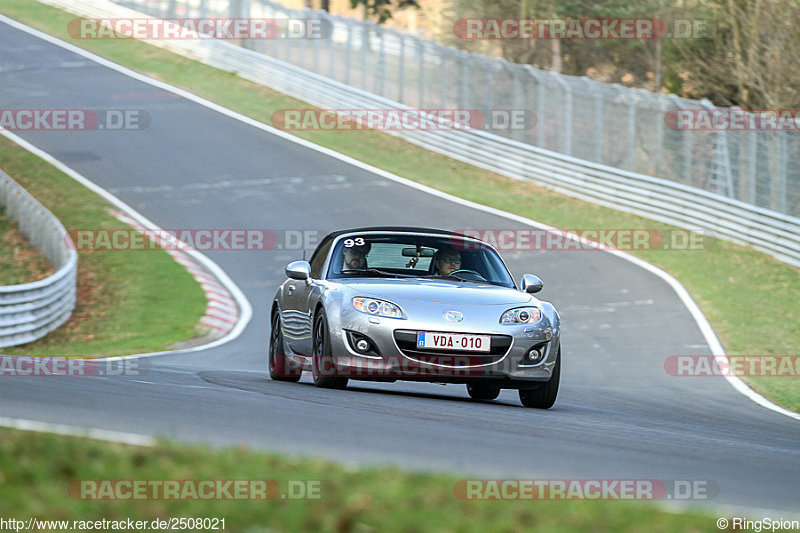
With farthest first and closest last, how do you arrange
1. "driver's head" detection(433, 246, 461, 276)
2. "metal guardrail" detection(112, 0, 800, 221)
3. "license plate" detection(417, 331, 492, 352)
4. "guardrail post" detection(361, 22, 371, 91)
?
"guardrail post" detection(361, 22, 371, 91)
"metal guardrail" detection(112, 0, 800, 221)
"driver's head" detection(433, 246, 461, 276)
"license plate" detection(417, 331, 492, 352)

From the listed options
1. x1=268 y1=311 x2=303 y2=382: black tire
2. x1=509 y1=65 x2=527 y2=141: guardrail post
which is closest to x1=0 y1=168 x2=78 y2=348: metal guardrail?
x1=268 y1=311 x2=303 y2=382: black tire


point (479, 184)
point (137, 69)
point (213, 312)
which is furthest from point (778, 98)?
point (137, 69)

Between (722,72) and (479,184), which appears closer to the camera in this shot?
(479,184)

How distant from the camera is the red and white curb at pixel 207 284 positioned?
1820 centimetres

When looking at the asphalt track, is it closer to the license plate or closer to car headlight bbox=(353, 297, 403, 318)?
the license plate

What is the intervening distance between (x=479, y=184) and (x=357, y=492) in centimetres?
2522

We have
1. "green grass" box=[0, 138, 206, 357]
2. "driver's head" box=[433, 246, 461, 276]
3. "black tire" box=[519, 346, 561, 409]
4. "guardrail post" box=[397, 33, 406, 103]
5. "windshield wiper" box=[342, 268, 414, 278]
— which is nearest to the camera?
"black tire" box=[519, 346, 561, 409]

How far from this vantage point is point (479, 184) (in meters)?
29.8

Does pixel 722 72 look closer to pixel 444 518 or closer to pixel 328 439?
pixel 328 439

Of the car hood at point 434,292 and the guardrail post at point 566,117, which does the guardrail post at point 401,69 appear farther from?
the car hood at point 434,292

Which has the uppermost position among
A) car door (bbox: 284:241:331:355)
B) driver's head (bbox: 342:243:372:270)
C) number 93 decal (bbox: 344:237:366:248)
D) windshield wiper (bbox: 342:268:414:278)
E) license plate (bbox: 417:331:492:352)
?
number 93 decal (bbox: 344:237:366:248)

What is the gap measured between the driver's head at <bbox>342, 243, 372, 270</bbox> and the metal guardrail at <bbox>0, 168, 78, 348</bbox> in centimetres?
650

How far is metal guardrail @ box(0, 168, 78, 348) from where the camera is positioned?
52.9 ft

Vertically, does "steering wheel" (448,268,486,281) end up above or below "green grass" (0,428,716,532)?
below
